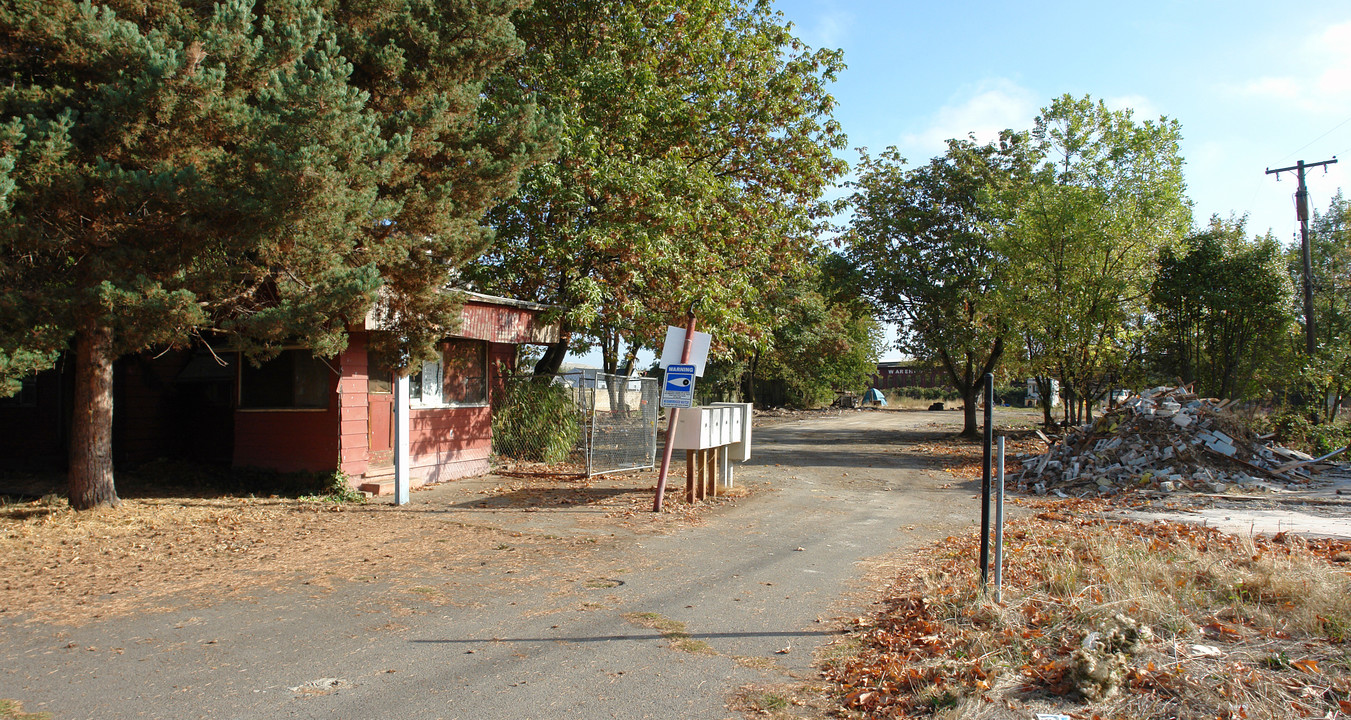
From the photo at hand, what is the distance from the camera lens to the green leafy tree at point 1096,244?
22.5 metres

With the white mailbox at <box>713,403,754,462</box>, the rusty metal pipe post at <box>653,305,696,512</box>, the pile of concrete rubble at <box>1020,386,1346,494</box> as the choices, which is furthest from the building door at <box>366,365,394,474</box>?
the pile of concrete rubble at <box>1020,386,1346,494</box>

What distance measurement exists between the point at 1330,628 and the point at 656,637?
14.1 feet

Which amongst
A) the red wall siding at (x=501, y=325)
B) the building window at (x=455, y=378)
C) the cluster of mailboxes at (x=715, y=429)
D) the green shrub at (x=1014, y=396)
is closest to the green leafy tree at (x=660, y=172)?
the red wall siding at (x=501, y=325)

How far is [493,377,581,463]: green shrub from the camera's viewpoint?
1606cm

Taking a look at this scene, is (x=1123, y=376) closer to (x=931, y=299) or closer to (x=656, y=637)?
(x=931, y=299)

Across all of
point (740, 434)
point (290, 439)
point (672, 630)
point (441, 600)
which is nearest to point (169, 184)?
point (441, 600)

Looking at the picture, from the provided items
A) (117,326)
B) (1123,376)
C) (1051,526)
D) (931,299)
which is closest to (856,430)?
(931,299)

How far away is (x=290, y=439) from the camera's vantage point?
40.7 ft

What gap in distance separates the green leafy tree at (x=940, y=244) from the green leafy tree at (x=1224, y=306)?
5.09m

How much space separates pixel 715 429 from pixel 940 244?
63.7ft

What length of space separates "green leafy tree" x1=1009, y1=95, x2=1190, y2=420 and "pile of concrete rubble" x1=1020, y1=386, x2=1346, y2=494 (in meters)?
6.13

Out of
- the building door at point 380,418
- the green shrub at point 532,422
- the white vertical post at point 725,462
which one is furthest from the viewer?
the green shrub at point 532,422

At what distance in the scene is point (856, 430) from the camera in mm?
33938

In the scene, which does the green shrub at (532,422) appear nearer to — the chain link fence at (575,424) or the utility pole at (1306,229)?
the chain link fence at (575,424)
